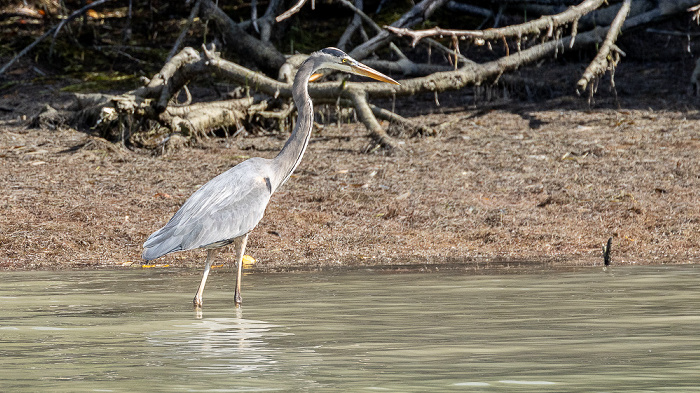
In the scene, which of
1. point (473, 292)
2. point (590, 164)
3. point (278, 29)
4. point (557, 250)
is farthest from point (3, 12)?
point (473, 292)

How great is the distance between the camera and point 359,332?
5.29 m

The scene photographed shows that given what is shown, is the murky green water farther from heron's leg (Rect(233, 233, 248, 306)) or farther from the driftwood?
the driftwood

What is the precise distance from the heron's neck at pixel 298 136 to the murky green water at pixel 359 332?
0.88 metres

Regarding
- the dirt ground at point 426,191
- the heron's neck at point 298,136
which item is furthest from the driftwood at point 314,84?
the heron's neck at point 298,136

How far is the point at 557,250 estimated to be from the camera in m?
9.24

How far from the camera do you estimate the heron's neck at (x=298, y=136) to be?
7.88 meters

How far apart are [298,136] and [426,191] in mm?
3460

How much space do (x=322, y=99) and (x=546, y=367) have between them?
33.3 ft

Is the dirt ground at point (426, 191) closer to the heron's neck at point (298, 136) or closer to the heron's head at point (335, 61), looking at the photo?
the heron's neck at point (298, 136)

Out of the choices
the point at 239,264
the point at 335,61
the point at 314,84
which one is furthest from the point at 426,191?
the point at 239,264

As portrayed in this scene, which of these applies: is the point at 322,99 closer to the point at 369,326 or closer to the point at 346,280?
the point at 346,280

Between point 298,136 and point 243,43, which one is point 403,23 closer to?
point 243,43

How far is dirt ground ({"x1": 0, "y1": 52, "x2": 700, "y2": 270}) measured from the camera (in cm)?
934

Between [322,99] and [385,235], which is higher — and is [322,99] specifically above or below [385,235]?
above
